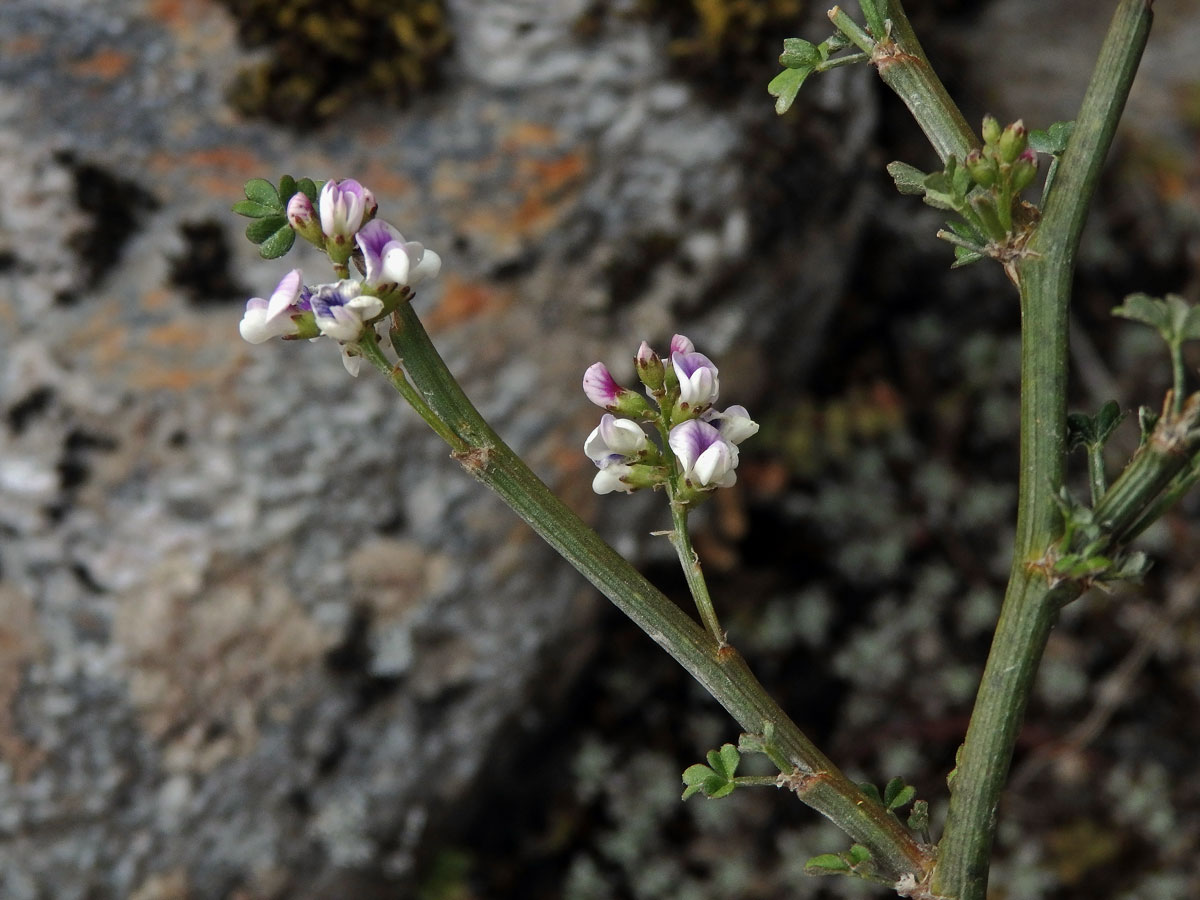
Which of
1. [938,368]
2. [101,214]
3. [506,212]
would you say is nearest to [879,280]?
[938,368]

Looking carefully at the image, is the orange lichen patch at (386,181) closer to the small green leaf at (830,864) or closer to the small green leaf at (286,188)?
the small green leaf at (286,188)

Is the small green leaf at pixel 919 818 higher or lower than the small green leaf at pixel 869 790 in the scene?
lower

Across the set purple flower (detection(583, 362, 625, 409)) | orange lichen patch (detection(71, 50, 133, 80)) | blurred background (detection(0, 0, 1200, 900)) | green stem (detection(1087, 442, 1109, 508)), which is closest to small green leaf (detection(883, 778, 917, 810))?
green stem (detection(1087, 442, 1109, 508))

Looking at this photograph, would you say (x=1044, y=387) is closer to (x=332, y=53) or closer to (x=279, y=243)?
(x=279, y=243)

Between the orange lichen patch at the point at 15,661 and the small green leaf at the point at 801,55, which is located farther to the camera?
the orange lichen patch at the point at 15,661

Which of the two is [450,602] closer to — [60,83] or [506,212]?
[506,212]

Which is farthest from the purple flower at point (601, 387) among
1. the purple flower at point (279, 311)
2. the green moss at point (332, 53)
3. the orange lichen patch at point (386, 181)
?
the green moss at point (332, 53)
